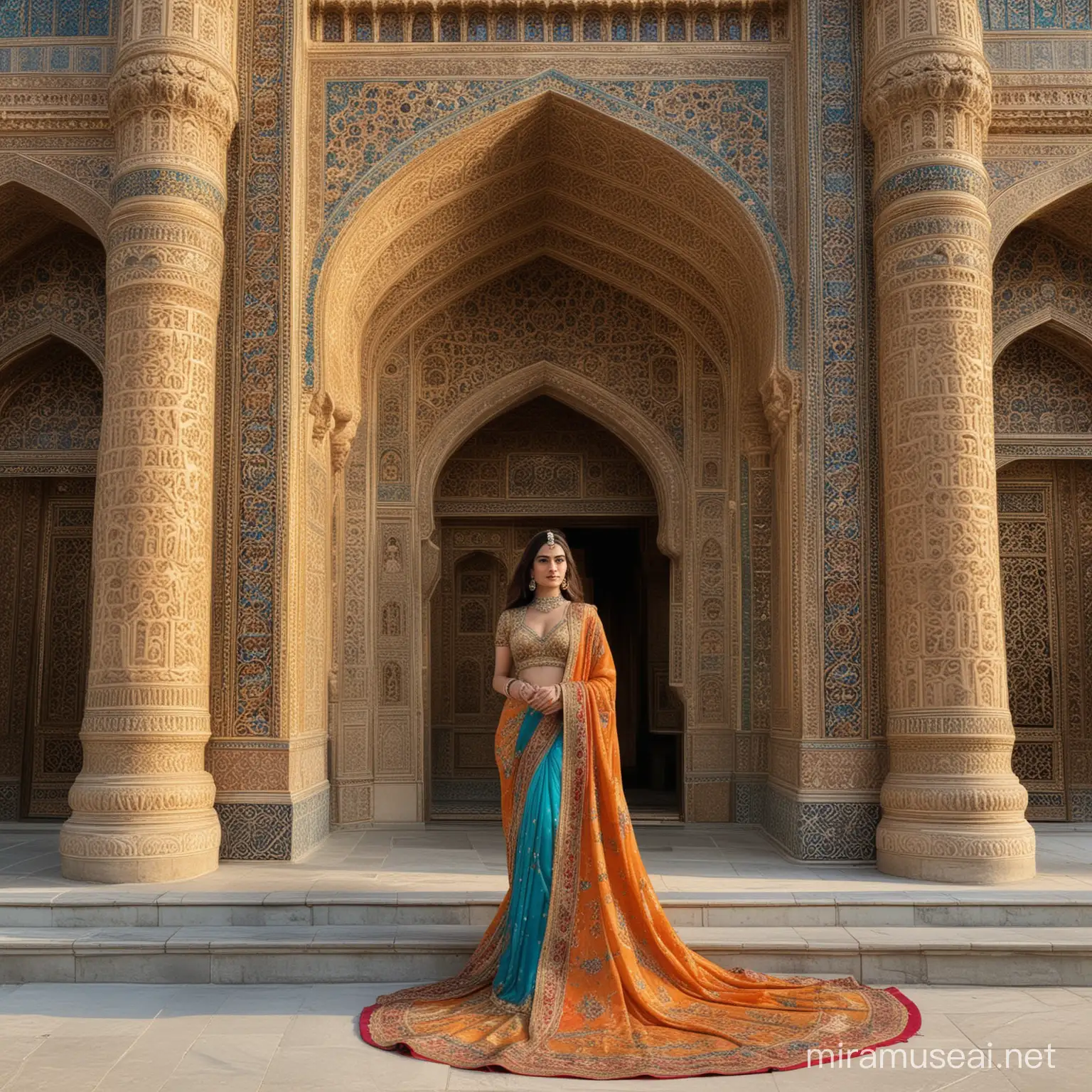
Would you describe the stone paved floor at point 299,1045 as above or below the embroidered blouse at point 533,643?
below

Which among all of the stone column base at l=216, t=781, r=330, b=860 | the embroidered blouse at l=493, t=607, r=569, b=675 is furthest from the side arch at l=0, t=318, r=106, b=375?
the embroidered blouse at l=493, t=607, r=569, b=675

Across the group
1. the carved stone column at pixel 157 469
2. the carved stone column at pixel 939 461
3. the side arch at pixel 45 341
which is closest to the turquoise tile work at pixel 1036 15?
the carved stone column at pixel 939 461

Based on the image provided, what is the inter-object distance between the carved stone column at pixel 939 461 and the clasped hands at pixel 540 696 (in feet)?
8.35

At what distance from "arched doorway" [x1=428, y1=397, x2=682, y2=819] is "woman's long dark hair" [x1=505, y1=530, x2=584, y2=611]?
157 inches

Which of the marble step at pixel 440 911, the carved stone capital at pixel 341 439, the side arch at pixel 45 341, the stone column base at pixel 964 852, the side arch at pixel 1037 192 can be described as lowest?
the marble step at pixel 440 911

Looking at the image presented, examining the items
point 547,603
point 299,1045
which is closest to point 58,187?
point 547,603

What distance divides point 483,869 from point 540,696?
212 cm

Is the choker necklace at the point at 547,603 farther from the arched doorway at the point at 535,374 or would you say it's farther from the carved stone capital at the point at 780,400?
the arched doorway at the point at 535,374

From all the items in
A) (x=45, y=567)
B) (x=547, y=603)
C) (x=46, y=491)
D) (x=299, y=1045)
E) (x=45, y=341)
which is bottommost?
(x=299, y=1045)

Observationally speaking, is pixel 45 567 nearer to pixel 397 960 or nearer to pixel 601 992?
pixel 397 960

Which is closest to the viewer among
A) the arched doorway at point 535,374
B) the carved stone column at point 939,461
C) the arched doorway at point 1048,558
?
the carved stone column at point 939,461

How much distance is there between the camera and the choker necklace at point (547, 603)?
4332mm

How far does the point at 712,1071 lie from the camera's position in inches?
136

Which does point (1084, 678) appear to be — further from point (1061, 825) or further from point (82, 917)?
point (82, 917)
